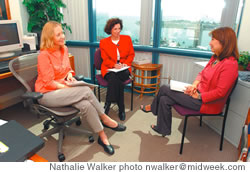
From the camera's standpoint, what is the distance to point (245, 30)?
8.29 feet

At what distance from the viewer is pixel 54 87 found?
2012mm

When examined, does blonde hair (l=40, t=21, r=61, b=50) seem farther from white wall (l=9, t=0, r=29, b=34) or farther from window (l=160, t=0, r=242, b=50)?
window (l=160, t=0, r=242, b=50)

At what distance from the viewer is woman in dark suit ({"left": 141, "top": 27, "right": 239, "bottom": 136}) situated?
→ 1.80 m

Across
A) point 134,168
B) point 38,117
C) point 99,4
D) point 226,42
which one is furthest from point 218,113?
point 99,4

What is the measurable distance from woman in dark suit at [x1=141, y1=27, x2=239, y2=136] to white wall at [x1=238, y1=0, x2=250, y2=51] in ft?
2.65

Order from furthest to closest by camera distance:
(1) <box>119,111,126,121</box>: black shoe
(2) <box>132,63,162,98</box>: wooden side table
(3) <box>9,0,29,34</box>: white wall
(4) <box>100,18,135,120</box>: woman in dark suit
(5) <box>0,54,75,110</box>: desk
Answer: (2) <box>132,63,162,98</box>: wooden side table, (3) <box>9,0,29,34</box>: white wall, (5) <box>0,54,75,110</box>: desk, (1) <box>119,111,126,121</box>: black shoe, (4) <box>100,18,135,120</box>: woman in dark suit

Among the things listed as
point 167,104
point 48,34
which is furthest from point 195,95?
point 48,34

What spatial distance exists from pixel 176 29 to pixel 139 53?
27.9 inches

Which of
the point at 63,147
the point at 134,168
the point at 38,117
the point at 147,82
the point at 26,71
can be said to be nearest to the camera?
the point at 134,168

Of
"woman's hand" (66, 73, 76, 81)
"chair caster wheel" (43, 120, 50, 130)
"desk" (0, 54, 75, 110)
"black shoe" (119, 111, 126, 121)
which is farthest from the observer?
"desk" (0, 54, 75, 110)

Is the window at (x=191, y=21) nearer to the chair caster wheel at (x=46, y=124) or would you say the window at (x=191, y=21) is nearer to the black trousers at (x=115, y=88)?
the black trousers at (x=115, y=88)

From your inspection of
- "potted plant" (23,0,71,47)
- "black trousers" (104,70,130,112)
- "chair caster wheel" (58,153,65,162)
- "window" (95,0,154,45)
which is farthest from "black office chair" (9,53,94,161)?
"window" (95,0,154,45)

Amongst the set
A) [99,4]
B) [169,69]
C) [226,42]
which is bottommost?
[169,69]

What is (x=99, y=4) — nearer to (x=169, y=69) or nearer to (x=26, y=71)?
(x=169, y=69)
